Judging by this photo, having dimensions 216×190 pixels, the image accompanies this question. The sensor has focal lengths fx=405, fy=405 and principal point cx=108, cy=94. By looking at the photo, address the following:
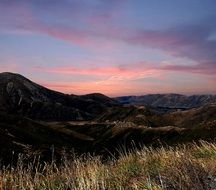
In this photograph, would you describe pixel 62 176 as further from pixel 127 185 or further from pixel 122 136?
pixel 122 136

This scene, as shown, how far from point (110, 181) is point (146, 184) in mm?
1403

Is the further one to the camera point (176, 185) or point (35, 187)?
point (35, 187)

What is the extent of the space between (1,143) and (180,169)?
115m

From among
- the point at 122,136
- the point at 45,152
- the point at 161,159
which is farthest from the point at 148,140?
the point at 161,159

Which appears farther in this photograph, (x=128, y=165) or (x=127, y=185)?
(x=128, y=165)

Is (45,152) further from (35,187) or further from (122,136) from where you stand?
(35,187)

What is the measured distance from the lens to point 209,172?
745 centimetres

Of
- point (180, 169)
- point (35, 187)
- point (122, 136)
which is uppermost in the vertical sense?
point (180, 169)

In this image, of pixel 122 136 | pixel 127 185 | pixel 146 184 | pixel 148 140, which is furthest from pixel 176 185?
pixel 122 136

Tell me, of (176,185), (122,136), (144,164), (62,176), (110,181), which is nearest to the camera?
(176,185)

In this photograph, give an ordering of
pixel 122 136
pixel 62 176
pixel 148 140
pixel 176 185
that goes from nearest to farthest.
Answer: pixel 176 185, pixel 62 176, pixel 148 140, pixel 122 136

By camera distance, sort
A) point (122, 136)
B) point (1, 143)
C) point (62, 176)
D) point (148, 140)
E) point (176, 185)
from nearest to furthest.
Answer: point (176, 185) < point (62, 176) < point (1, 143) < point (148, 140) < point (122, 136)

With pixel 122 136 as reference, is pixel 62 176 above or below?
above

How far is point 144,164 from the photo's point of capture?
9992 millimetres
